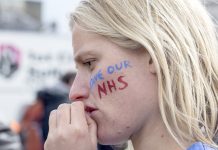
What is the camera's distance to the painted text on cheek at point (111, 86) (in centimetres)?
181

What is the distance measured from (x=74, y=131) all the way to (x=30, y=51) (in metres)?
8.56

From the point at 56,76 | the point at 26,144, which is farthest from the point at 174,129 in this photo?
the point at 56,76

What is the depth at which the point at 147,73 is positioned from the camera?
1792 mm

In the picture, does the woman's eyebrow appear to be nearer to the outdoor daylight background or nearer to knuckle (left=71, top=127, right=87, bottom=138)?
knuckle (left=71, top=127, right=87, bottom=138)

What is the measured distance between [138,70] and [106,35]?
14 centimetres

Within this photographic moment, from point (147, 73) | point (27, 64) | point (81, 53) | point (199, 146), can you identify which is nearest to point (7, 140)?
point (81, 53)

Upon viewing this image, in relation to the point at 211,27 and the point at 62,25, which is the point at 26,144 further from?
the point at 211,27

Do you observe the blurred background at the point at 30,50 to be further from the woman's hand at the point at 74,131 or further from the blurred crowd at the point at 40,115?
the woman's hand at the point at 74,131

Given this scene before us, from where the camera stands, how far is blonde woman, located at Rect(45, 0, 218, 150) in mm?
1786

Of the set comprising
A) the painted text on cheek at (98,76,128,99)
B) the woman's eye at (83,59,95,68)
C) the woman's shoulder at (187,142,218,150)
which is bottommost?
the woman's shoulder at (187,142,218,150)

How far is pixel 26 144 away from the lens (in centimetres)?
708

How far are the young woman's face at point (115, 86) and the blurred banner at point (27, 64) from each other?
757 centimetres

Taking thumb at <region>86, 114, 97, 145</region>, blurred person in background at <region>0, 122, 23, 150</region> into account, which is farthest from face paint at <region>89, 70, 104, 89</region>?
blurred person in background at <region>0, 122, 23, 150</region>

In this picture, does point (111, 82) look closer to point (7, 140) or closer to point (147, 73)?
point (147, 73)
